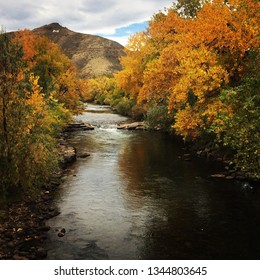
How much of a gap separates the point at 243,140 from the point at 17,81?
11.9 m

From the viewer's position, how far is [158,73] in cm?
3275

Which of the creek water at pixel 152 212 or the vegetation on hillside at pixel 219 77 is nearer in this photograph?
the creek water at pixel 152 212

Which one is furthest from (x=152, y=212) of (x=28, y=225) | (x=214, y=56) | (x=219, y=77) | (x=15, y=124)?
(x=214, y=56)

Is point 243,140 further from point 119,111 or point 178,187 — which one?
point 119,111

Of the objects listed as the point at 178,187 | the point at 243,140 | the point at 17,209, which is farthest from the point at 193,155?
the point at 17,209

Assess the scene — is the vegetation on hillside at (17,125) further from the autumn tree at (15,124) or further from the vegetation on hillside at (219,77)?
the vegetation on hillside at (219,77)

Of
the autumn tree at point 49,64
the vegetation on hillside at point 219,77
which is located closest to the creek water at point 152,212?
the vegetation on hillside at point 219,77

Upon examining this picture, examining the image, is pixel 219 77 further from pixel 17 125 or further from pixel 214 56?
pixel 17 125

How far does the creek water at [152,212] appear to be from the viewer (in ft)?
44.3

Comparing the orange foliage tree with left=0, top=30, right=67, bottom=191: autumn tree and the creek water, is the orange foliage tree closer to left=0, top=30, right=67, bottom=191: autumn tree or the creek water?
the creek water

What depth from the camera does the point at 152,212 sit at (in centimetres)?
1733

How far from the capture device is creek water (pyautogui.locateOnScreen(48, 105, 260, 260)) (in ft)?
44.3

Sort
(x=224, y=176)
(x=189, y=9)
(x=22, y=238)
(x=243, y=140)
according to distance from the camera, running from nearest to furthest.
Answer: (x=22, y=238), (x=243, y=140), (x=224, y=176), (x=189, y=9)

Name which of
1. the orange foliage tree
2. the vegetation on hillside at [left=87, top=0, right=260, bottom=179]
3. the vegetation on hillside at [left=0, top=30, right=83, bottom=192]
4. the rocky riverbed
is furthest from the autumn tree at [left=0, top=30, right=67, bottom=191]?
the orange foliage tree
